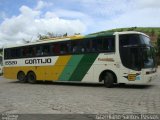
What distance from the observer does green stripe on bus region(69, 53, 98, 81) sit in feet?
70.8

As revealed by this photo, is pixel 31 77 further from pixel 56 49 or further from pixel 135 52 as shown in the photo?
pixel 135 52

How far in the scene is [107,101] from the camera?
14.1 metres

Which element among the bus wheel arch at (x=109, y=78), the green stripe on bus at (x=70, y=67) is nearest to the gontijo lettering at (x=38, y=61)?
the green stripe on bus at (x=70, y=67)

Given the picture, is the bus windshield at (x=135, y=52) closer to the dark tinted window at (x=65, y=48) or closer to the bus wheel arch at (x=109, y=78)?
the dark tinted window at (x=65, y=48)

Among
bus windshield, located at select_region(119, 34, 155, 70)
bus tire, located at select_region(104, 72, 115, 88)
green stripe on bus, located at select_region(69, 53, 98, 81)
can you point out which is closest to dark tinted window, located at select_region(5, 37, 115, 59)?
green stripe on bus, located at select_region(69, 53, 98, 81)

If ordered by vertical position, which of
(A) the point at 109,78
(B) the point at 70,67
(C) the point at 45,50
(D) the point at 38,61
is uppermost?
(C) the point at 45,50

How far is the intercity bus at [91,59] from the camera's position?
1962 cm

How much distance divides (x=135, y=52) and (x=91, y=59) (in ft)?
10.2

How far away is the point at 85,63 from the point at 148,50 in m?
4.04

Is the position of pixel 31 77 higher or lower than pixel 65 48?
lower

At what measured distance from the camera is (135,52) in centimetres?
1955

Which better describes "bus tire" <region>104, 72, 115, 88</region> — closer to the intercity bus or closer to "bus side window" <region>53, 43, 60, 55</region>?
the intercity bus

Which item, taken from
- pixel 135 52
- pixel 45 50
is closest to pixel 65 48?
pixel 45 50

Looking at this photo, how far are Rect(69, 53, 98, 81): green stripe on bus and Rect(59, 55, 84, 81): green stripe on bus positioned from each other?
0.67ft
